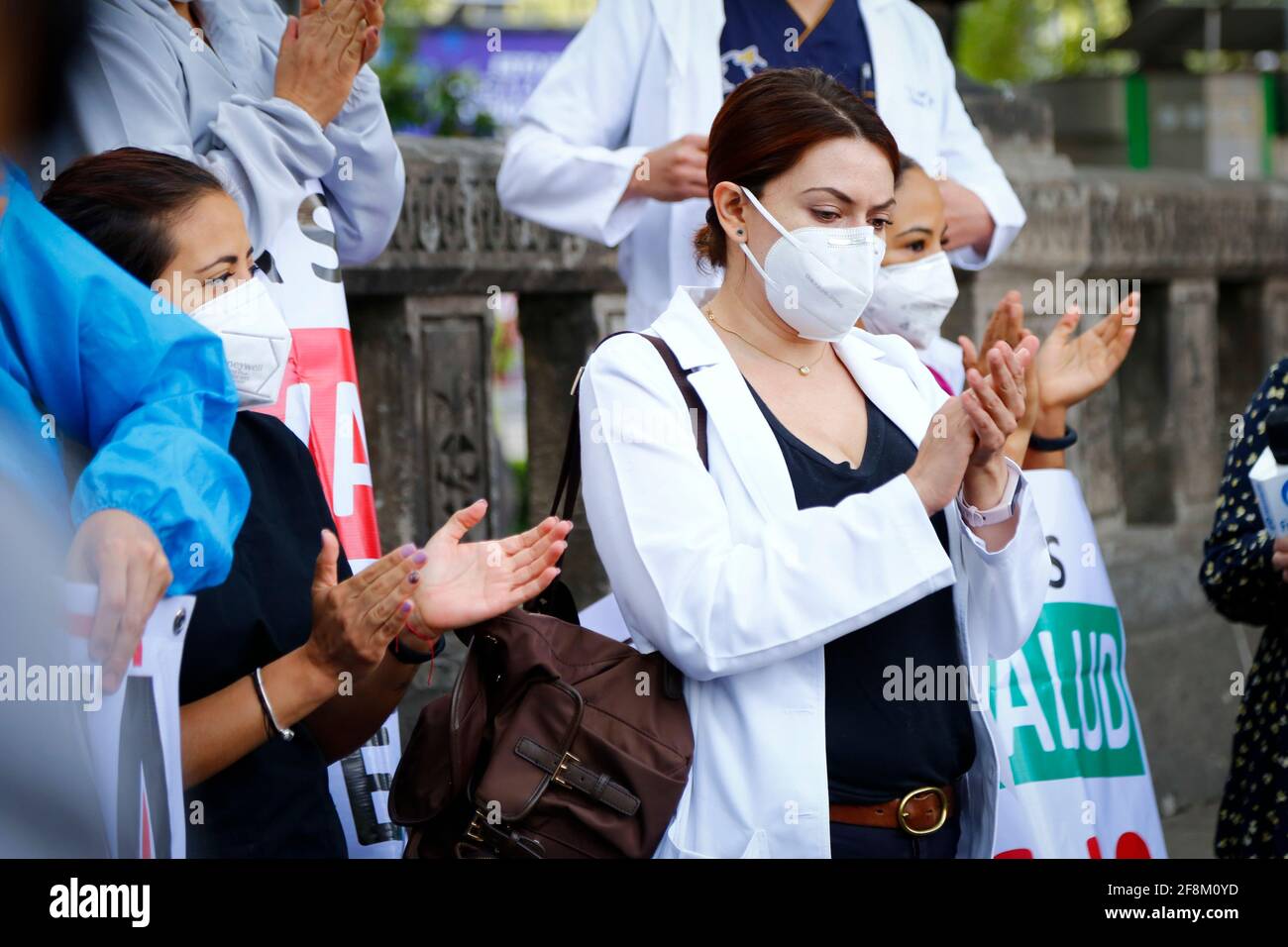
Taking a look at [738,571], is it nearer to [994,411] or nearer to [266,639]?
[994,411]

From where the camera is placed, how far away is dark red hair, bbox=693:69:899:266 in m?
2.86

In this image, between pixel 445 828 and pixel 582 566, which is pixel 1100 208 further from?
pixel 445 828

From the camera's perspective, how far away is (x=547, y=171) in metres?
3.75

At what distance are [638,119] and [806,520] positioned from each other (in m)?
1.60

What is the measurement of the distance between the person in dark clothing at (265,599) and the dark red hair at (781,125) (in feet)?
2.44

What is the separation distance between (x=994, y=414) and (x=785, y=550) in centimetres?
38

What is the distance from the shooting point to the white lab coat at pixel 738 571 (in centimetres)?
259

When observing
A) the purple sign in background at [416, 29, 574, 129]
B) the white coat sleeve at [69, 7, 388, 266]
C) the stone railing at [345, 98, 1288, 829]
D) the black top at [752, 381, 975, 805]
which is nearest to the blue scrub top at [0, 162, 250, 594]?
the white coat sleeve at [69, 7, 388, 266]

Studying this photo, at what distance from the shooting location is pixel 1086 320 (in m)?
5.71

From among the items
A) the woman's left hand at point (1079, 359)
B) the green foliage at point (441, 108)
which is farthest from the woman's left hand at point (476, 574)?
the green foliage at point (441, 108)

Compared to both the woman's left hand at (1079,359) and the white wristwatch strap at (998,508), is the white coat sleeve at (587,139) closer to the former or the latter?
the woman's left hand at (1079,359)

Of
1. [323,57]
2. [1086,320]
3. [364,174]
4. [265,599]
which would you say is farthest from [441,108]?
[265,599]

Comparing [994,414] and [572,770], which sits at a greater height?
[994,414]
